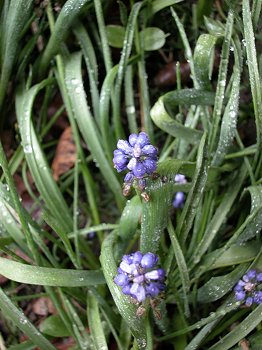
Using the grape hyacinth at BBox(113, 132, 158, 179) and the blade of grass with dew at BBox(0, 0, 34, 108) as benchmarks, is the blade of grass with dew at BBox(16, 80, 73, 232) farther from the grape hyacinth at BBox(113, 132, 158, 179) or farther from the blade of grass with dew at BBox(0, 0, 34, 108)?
the grape hyacinth at BBox(113, 132, 158, 179)

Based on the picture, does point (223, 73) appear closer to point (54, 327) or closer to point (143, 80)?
point (143, 80)

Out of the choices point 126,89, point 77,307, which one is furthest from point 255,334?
point 126,89

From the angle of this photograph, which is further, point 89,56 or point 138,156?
point 89,56

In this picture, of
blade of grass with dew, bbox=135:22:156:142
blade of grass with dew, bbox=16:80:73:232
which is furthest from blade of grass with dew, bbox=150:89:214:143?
blade of grass with dew, bbox=16:80:73:232

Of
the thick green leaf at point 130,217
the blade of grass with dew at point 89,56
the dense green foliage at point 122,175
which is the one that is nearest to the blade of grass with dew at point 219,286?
the dense green foliage at point 122,175

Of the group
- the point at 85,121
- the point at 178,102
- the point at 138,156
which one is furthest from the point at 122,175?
the point at 138,156

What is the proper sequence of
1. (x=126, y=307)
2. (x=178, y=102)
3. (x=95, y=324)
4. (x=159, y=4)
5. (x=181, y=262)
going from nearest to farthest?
(x=126, y=307) → (x=181, y=262) → (x=95, y=324) → (x=178, y=102) → (x=159, y=4)

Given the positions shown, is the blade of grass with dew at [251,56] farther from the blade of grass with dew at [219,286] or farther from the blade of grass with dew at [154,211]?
the blade of grass with dew at [219,286]
